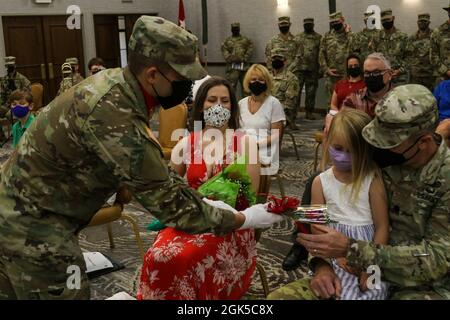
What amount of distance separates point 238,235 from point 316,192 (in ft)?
1.83

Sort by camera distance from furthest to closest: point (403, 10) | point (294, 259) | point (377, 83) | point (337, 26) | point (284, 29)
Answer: point (284, 29)
point (337, 26)
point (403, 10)
point (377, 83)
point (294, 259)

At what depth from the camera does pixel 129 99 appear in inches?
73.7

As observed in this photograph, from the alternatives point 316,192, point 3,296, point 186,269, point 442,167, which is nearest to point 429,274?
point 442,167

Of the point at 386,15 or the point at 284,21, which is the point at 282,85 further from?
the point at 284,21

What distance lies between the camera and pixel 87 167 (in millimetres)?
1906

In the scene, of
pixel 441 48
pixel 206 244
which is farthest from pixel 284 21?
pixel 206 244

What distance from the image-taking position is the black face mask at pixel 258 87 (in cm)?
538

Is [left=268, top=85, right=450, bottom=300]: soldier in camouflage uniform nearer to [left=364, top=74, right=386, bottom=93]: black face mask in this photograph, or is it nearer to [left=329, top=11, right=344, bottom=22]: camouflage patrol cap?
[left=364, top=74, right=386, bottom=93]: black face mask

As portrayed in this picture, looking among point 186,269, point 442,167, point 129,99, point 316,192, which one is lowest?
point 186,269

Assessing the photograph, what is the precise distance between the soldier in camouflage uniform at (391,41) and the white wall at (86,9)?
6890 mm

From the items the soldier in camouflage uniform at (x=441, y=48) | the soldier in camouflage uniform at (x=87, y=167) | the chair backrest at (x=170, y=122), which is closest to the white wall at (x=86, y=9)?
the soldier in camouflage uniform at (x=441, y=48)

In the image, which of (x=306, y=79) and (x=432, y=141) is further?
(x=306, y=79)

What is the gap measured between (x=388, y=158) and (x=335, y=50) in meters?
8.23

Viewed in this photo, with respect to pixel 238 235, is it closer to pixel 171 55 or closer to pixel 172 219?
pixel 172 219
